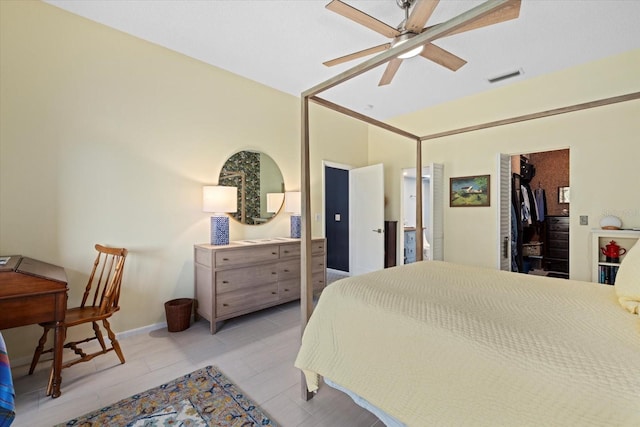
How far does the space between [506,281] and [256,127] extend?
3096 millimetres

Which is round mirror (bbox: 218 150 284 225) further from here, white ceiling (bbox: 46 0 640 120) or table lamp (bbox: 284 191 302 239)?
white ceiling (bbox: 46 0 640 120)

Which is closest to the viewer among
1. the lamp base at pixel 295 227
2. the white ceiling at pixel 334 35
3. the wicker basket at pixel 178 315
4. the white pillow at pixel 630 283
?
the white pillow at pixel 630 283

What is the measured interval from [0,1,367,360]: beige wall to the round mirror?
0.37ft

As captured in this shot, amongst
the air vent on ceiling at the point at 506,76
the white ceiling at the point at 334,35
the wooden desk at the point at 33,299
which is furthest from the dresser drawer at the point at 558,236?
the wooden desk at the point at 33,299

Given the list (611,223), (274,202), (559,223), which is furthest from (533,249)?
(274,202)

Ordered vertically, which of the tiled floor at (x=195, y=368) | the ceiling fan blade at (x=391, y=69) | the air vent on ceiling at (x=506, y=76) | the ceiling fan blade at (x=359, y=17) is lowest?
the tiled floor at (x=195, y=368)

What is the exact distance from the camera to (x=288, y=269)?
3383 millimetres

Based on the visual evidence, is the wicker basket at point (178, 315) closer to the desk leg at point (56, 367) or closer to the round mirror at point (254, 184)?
the desk leg at point (56, 367)

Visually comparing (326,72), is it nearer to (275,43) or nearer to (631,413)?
(275,43)

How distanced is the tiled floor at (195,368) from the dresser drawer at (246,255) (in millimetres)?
678

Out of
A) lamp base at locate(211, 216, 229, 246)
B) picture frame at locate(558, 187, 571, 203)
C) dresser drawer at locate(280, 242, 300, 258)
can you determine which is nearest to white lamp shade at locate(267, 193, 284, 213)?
dresser drawer at locate(280, 242, 300, 258)

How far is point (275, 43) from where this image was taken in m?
2.77

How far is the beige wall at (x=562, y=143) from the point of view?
2986 millimetres

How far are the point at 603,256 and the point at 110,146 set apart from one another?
512 centimetres
